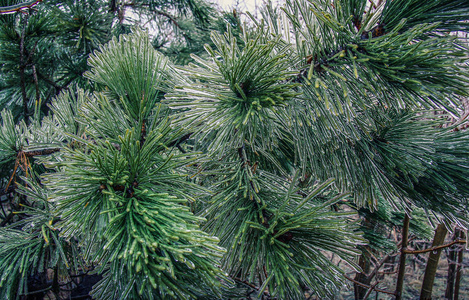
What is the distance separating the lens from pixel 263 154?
2.33ft

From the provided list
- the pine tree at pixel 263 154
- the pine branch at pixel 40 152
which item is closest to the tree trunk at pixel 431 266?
the pine tree at pixel 263 154

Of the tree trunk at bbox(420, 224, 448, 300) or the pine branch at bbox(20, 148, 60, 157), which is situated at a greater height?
the pine branch at bbox(20, 148, 60, 157)

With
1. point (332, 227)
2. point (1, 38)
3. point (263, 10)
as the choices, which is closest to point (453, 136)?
point (332, 227)

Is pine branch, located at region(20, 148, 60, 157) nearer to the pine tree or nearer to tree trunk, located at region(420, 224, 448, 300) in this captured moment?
the pine tree

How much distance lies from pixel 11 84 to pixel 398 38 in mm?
1796

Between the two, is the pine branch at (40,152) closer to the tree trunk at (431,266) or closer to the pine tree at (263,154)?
the pine tree at (263,154)

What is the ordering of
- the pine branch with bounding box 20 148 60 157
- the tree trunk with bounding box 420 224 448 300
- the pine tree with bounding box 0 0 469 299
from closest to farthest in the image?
the pine tree with bounding box 0 0 469 299
the pine branch with bounding box 20 148 60 157
the tree trunk with bounding box 420 224 448 300

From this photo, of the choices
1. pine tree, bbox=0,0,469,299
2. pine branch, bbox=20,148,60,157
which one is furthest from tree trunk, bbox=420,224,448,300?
pine branch, bbox=20,148,60,157

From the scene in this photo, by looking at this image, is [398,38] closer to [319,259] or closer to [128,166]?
[319,259]

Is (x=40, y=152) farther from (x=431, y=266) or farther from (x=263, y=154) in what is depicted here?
(x=431, y=266)

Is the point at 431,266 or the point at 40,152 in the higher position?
the point at 40,152

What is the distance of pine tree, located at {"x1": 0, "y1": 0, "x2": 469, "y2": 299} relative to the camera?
16.4 inches

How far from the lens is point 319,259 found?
478mm

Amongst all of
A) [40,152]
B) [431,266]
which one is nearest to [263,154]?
[40,152]
